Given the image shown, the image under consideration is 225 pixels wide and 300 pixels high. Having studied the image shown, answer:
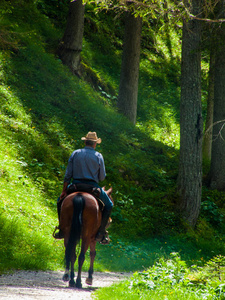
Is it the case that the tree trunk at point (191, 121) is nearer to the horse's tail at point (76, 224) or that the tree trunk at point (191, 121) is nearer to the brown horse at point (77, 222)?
the brown horse at point (77, 222)

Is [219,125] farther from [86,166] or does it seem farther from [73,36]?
[86,166]

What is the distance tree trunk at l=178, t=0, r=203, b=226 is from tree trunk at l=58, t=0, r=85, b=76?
7.99 meters

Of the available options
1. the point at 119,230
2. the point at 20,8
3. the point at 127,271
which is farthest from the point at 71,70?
the point at 127,271

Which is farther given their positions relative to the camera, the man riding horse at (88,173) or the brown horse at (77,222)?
the man riding horse at (88,173)

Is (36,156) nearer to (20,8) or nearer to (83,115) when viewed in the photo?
(83,115)

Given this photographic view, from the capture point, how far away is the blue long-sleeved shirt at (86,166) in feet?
25.1

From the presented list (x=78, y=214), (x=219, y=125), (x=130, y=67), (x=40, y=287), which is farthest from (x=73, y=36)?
(x=40, y=287)

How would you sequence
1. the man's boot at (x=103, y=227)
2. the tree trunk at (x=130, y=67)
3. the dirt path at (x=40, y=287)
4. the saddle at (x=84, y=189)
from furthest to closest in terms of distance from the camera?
the tree trunk at (x=130, y=67) → the man's boot at (x=103, y=227) → the saddle at (x=84, y=189) → the dirt path at (x=40, y=287)

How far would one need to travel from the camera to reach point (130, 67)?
20688mm

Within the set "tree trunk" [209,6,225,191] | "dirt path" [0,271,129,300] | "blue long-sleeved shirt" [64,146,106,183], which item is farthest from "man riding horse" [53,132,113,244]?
"tree trunk" [209,6,225,191]

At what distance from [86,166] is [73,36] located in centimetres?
1372

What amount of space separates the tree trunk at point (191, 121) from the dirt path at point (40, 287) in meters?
5.81

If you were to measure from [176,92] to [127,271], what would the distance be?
70.5 ft

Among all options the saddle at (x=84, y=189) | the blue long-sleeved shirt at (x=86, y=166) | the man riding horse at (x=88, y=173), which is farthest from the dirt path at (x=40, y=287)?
the blue long-sleeved shirt at (x=86, y=166)
